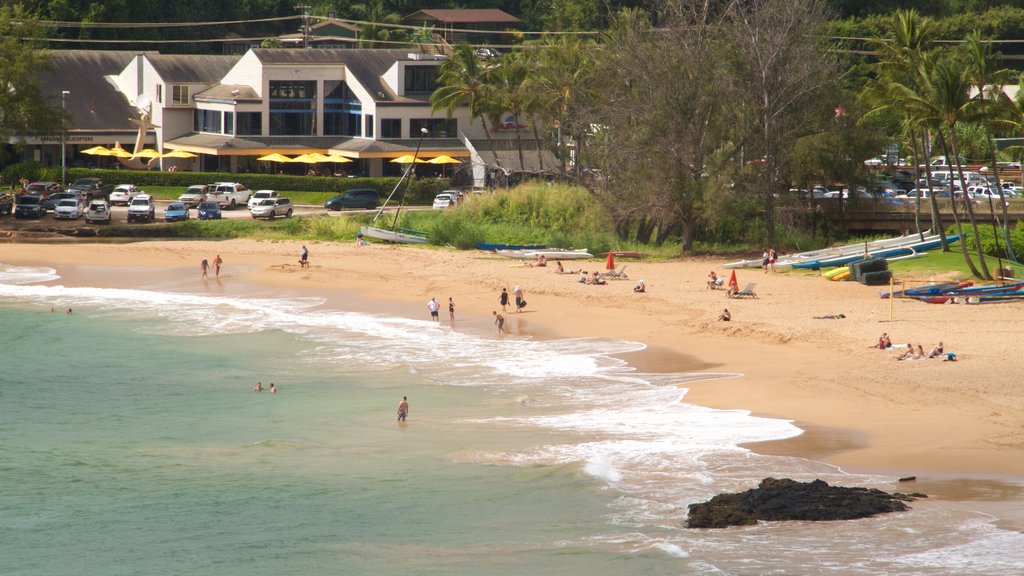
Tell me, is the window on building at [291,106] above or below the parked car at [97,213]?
above

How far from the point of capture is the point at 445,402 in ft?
95.3

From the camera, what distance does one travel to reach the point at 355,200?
209 feet

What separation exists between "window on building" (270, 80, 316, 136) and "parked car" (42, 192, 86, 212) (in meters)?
14.3

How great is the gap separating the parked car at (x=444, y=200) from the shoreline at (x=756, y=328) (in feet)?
34.3

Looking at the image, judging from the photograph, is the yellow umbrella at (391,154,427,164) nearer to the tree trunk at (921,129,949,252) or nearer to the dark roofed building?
the tree trunk at (921,129,949,252)

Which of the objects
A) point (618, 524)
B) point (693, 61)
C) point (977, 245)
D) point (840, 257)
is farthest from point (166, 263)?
point (618, 524)

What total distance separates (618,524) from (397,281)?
26383 mm

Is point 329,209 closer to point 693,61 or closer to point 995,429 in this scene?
point 693,61

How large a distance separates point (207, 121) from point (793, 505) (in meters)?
60.2

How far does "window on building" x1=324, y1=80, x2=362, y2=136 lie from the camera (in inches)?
2879

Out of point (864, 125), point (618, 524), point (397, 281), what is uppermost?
point (864, 125)

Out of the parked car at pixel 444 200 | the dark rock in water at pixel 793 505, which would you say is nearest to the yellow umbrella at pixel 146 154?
the parked car at pixel 444 200

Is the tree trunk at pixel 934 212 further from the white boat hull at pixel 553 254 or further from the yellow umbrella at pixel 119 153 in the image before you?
the yellow umbrella at pixel 119 153

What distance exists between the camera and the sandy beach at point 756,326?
24844 millimetres
